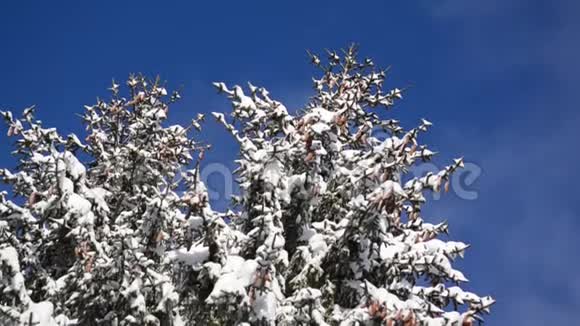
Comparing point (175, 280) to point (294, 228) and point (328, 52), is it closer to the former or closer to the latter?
point (294, 228)

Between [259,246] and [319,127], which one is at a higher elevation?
[319,127]

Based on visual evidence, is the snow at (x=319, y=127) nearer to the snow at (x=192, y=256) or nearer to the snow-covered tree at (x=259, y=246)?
the snow-covered tree at (x=259, y=246)

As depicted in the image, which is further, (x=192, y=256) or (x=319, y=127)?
(x=319, y=127)

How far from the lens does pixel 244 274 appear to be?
8.12 m

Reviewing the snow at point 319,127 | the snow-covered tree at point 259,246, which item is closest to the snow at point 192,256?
the snow-covered tree at point 259,246

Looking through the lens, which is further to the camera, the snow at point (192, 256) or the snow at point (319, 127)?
the snow at point (319, 127)

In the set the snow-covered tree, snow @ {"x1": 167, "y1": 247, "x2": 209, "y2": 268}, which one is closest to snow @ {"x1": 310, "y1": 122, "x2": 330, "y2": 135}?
the snow-covered tree

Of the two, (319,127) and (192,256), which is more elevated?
(319,127)

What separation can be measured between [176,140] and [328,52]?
359cm

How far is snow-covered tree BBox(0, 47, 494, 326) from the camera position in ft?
27.6

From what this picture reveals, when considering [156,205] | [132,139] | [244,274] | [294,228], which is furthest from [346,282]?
[132,139]

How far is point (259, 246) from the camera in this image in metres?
8.83

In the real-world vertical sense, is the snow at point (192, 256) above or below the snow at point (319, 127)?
below

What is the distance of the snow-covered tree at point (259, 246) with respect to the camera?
8398 mm
